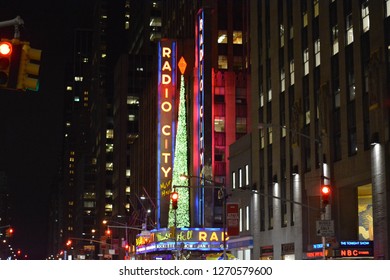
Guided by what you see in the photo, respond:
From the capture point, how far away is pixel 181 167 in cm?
8619

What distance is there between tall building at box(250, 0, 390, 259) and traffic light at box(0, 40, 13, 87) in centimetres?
2200

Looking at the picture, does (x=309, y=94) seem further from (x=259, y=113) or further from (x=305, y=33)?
(x=259, y=113)

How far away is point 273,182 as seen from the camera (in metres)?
57.8

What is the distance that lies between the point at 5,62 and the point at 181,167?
71724mm

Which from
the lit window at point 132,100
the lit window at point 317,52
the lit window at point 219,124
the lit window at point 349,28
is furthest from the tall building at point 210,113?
the lit window at point 132,100

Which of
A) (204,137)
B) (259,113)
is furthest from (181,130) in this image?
(259,113)

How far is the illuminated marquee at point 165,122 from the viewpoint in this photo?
91.2 meters

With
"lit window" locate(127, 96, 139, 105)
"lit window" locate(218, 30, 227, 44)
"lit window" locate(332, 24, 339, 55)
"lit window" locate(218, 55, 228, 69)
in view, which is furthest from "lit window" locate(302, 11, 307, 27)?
"lit window" locate(127, 96, 139, 105)

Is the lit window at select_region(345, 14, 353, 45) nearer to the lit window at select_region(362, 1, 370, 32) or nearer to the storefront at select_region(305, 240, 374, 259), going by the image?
the lit window at select_region(362, 1, 370, 32)

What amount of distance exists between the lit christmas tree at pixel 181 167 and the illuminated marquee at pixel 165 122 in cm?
296

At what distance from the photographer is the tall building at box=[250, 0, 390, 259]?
128 feet

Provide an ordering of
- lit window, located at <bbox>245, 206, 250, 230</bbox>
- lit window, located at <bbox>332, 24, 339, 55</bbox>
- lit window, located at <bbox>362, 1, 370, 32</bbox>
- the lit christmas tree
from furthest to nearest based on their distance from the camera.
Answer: the lit christmas tree
lit window, located at <bbox>245, 206, 250, 230</bbox>
lit window, located at <bbox>332, 24, 339, 55</bbox>
lit window, located at <bbox>362, 1, 370, 32</bbox>

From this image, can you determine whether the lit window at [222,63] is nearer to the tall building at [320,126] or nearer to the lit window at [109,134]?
the tall building at [320,126]

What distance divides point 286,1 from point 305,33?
5.39m
